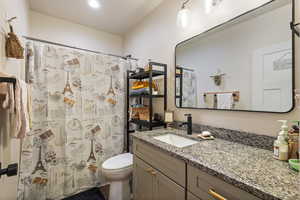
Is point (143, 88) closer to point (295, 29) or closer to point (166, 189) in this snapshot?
point (166, 189)

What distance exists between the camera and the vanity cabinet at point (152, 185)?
0.85m

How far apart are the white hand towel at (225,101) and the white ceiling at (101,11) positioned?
146 centimetres

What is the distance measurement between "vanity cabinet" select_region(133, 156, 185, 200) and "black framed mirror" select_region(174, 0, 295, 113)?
28.7 inches

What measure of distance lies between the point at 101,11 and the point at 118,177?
218 cm

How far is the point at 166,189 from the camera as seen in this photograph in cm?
91

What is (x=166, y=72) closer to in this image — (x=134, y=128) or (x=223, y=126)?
(x=223, y=126)

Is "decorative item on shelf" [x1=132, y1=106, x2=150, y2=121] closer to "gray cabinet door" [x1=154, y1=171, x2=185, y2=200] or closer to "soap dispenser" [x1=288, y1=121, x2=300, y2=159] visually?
"gray cabinet door" [x1=154, y1=171, x2=185, y2=200]

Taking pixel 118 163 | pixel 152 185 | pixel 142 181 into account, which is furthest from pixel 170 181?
pixel 118 163

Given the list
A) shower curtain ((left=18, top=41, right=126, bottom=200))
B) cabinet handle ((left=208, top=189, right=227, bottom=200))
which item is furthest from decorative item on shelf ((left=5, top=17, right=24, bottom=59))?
cabinet handle ((left=208, top=189, right=227, bottom=200))

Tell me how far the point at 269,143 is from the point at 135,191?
1147mm

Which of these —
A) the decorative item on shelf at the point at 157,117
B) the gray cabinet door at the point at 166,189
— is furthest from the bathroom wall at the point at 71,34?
the gray cabinet door at the point at 166,189

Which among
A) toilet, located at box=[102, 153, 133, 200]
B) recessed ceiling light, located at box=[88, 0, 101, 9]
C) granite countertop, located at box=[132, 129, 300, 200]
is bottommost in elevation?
toilet, located at box=[102, 153, 133, 200]

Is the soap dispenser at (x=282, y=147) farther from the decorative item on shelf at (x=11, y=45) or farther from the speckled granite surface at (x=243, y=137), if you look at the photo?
the decorative item on shelf at (x=11, y=45)

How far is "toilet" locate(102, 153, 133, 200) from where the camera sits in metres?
1.47
